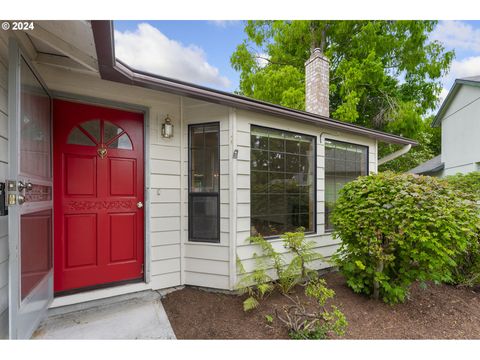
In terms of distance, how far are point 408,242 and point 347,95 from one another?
262 inches

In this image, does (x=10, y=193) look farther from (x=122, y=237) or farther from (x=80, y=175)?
(x=122, y=237)

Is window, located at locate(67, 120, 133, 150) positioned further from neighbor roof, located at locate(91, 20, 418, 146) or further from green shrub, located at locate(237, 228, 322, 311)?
green shrub, located at locate(237, 228, 322, 311)

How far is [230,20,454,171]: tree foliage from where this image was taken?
799 cm

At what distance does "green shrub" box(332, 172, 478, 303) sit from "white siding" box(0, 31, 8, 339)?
2.98m

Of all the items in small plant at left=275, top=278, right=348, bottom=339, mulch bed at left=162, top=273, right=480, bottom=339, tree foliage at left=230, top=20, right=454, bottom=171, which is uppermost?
tree foliage at left=230, top=20, right=454, bottom=171

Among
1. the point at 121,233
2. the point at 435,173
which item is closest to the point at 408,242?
the point at 121,233

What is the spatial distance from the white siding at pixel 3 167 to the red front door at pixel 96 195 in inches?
25.4

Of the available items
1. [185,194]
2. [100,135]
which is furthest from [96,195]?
[185,194]

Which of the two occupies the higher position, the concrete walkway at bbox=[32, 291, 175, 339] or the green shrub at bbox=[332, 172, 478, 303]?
the green shrub at bbox=[332, 172, 478, 303]

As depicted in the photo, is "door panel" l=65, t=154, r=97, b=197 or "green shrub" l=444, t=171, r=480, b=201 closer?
"door panel" l=65, t=154, r=97, b=197

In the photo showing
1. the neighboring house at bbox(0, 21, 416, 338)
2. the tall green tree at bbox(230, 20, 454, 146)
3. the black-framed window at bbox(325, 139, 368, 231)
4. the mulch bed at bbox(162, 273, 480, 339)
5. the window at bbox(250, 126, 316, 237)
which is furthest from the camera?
the tall green tree at bbox(230, 20, 454, 146)

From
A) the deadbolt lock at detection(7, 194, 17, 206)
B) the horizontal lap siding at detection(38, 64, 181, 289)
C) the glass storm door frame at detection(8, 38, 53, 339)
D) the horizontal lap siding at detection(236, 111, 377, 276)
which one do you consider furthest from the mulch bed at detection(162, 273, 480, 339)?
the deadbolt lock at detection(7, 194, 17, 206)

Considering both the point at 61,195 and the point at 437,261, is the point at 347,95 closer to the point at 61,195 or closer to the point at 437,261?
the point at 437,261

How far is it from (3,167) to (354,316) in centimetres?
320
